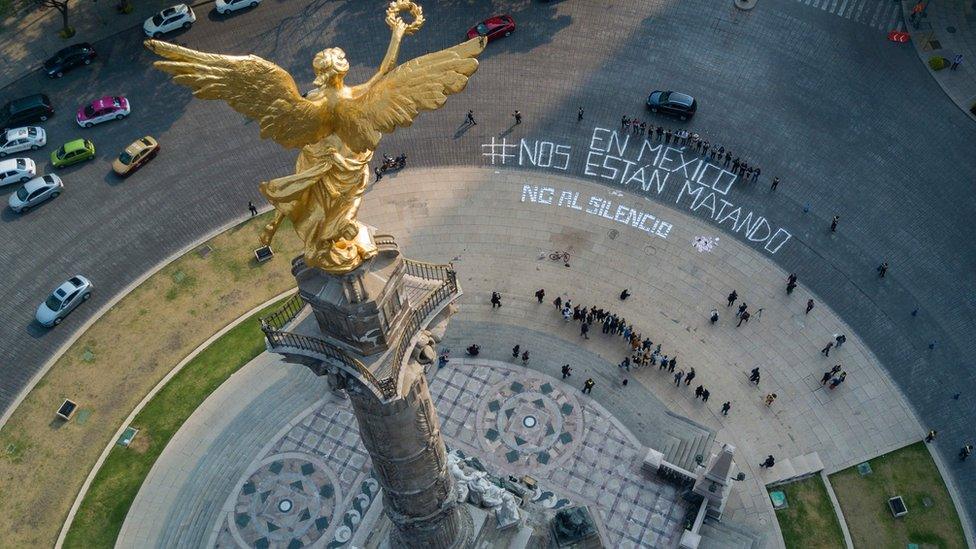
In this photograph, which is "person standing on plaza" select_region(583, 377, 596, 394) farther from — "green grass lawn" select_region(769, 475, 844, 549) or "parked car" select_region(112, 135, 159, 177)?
"parked car" select_region(112, 135, 159, 177)

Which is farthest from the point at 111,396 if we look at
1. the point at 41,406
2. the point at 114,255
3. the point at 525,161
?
the point at 525,161

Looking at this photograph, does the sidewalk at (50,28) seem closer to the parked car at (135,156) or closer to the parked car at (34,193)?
the parked car at (34,193)

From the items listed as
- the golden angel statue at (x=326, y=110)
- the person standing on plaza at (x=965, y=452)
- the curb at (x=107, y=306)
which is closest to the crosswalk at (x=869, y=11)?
the person standing on plaza at (x=965, y=452)

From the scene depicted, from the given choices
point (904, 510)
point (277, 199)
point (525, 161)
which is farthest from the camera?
point (525, 161)

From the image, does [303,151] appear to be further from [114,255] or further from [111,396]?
[114,255]

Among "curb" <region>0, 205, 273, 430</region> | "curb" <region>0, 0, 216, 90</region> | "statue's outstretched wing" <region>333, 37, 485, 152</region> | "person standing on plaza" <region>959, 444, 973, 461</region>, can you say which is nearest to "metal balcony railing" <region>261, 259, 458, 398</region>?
"statue's outstretched wing" <region>333, 37, 485, 152</region>

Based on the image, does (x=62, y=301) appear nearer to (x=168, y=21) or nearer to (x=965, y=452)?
(x=168, y=21)
